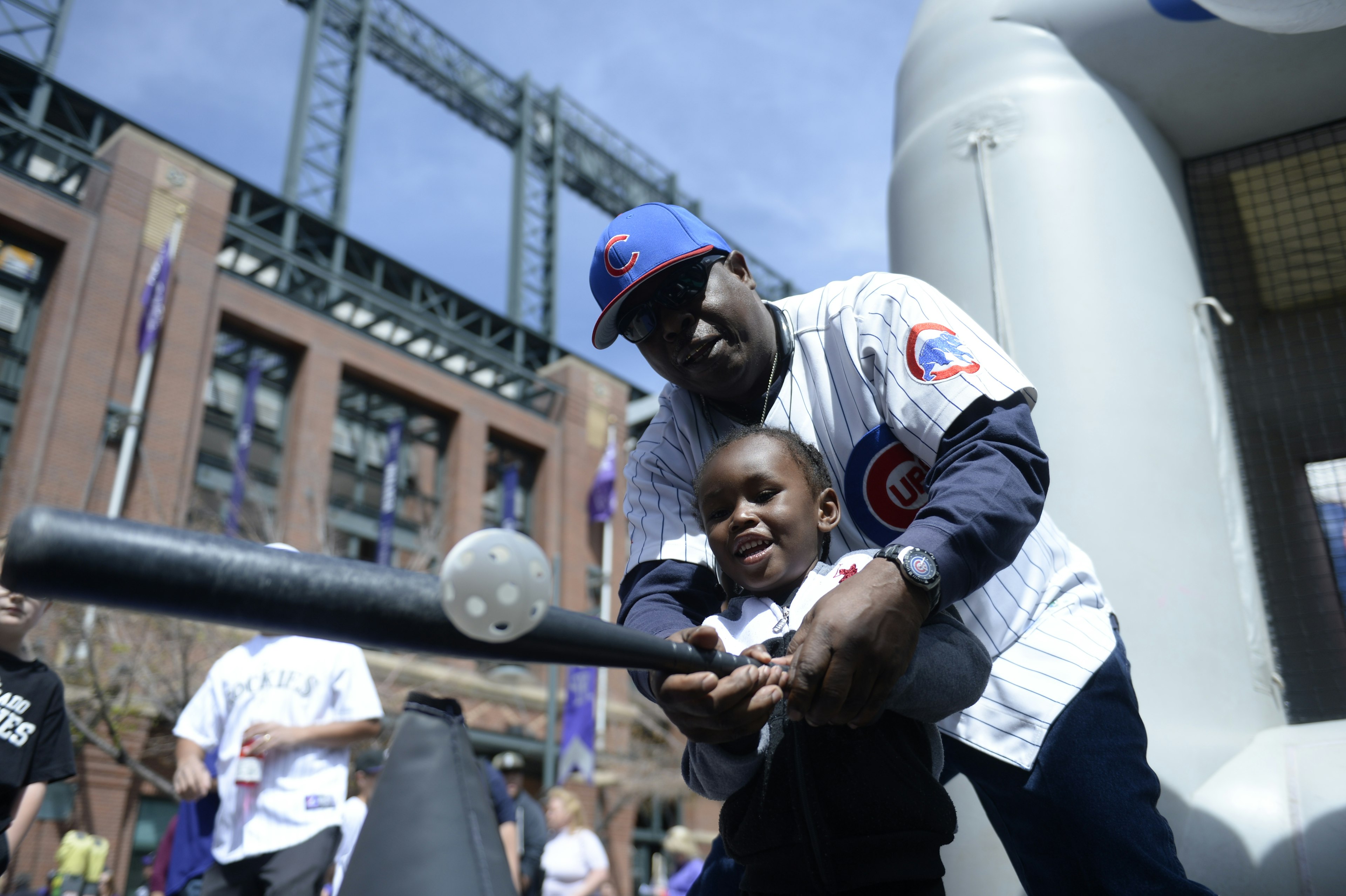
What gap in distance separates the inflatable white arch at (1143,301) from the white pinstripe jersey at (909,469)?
117 cm

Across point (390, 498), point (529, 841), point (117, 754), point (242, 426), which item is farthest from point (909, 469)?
point (390, 498)

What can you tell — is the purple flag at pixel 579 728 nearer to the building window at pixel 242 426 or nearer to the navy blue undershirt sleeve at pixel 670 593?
the building window at pixel 242 426

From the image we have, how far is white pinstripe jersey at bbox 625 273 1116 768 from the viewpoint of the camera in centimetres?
175

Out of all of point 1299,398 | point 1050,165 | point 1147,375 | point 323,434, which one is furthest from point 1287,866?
point 323,434

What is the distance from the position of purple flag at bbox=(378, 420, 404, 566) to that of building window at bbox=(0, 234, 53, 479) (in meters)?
7.11

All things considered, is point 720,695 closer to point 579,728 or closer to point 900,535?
point 900,535

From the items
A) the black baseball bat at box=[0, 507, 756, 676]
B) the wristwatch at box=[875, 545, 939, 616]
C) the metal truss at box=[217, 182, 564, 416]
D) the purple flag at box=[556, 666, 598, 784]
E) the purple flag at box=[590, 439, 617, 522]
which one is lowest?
the black baseball bat at box=[0, 507, 756, 676]

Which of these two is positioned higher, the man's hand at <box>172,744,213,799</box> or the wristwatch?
the wristwatch

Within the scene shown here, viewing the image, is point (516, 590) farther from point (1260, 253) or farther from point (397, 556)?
point (397, 556)

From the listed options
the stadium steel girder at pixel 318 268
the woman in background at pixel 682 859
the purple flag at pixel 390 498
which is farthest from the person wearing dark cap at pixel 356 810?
the stadium steel girder at pixel 318 268

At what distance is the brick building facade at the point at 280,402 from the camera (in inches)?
684

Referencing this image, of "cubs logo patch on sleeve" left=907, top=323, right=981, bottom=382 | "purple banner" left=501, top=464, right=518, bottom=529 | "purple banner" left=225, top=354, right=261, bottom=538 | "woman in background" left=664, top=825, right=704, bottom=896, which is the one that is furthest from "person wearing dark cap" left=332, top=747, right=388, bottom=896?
"purple banner" left=501, top=464, right=518, bottom=529

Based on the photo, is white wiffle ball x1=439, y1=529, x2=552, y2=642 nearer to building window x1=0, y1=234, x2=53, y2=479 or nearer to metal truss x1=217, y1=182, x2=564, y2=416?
building window x1=0, y1=234, x2=53, y2=479

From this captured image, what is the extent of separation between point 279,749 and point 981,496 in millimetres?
2922
